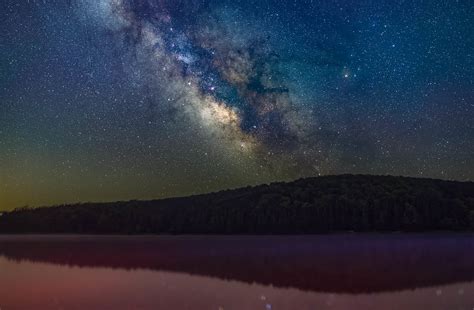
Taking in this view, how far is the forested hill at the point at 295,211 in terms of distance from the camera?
8662 centimetres

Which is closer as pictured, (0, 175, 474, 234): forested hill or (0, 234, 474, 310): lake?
(0, 234, 474, 310): lake

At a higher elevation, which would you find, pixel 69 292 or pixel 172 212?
pixel 172 212

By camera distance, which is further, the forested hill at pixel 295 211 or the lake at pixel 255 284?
the forested hill at pixel 295 211

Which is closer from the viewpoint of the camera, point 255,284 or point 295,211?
point 255,284

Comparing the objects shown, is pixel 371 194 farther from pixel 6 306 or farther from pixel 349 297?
pixel 6 306

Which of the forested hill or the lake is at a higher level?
the forested hill

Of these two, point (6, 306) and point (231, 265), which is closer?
point (6, 306)

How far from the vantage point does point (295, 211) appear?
302 ft

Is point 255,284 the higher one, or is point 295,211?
point 295,211

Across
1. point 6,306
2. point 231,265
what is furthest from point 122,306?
point 231,265

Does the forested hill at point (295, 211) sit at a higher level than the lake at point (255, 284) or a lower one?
higher

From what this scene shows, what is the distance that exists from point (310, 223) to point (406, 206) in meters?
14.9

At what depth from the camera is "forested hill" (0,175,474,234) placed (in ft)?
284

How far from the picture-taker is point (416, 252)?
49219 mm
